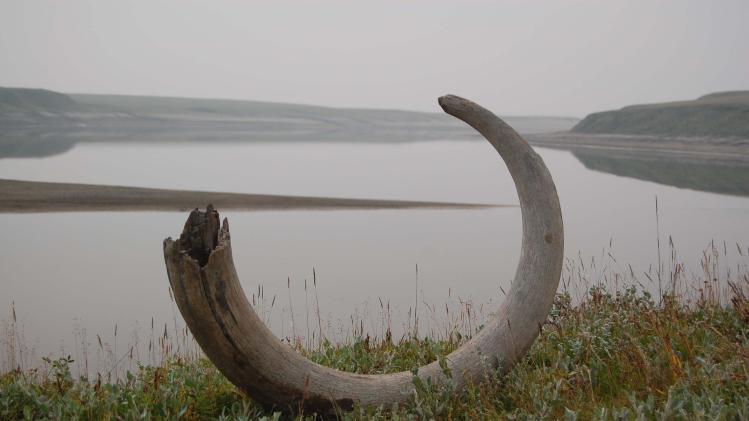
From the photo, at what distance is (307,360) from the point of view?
3.87m

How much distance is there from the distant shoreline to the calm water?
675mm

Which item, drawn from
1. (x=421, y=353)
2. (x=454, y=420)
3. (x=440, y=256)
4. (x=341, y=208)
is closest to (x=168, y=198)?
(x=341, y=208)

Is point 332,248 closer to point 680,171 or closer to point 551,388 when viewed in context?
point 551,388

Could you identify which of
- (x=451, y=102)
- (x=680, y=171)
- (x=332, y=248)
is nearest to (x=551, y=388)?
(x=451, y=102)

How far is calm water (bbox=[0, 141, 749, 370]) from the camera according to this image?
8.27 m

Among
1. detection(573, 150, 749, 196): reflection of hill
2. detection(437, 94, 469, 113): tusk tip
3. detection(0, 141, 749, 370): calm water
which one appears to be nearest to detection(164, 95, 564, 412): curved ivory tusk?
detection(437, 94, 469, 113): tusk tip

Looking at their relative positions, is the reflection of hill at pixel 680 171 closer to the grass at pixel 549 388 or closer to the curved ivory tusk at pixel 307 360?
the grass at pixel 549 388

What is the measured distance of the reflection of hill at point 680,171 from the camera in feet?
74.2

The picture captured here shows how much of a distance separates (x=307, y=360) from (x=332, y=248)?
8.48m

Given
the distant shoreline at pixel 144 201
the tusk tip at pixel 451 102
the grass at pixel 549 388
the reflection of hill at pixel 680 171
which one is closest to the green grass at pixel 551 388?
the grass at pixel 549 388

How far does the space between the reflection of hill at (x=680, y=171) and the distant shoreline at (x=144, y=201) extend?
26.7 ft

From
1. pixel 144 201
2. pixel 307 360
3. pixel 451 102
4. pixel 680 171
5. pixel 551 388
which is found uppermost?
pixel 451 102

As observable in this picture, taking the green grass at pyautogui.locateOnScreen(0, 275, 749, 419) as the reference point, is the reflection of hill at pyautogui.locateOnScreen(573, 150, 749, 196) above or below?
above

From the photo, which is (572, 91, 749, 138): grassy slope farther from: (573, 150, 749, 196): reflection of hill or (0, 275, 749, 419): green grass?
(0, 275, 749, 419): green grass
